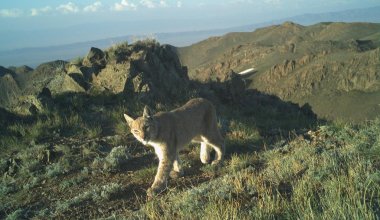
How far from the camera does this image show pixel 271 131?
39.0 feet

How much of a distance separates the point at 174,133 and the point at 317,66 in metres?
93.2

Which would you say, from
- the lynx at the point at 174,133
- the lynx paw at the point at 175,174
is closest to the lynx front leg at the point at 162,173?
the lynx at the point at 174,133

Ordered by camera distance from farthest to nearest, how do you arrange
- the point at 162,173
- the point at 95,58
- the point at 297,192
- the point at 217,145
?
the point at 95,58 → the point at 217,145 → the point at 162,173 → the point at 297,192

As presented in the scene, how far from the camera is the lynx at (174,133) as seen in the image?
8234mm

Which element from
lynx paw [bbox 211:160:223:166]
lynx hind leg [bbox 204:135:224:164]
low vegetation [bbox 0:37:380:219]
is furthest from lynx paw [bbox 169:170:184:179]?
lynx hind leg [bbox 204:135:224:164]

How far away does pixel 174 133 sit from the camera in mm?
8664

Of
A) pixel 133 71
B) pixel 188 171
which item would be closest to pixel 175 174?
pixel 188 171

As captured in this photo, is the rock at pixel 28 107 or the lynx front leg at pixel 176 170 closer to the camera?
the lynx front leg at pixel 176 170

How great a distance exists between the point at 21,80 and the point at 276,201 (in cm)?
2100

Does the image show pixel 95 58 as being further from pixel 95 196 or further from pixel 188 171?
pixel 95 196

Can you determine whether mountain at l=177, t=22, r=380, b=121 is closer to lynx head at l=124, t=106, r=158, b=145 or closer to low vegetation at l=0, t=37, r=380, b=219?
low vegetation at l=0, t=37, r=380, b=219

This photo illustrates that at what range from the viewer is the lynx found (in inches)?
324

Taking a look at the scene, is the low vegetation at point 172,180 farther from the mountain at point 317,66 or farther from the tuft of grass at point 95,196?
the mountain at point 317,66

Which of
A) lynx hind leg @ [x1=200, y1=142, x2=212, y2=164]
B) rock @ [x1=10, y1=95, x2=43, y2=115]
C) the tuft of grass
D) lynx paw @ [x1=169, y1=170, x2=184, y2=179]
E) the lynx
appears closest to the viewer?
the tuft of grass
